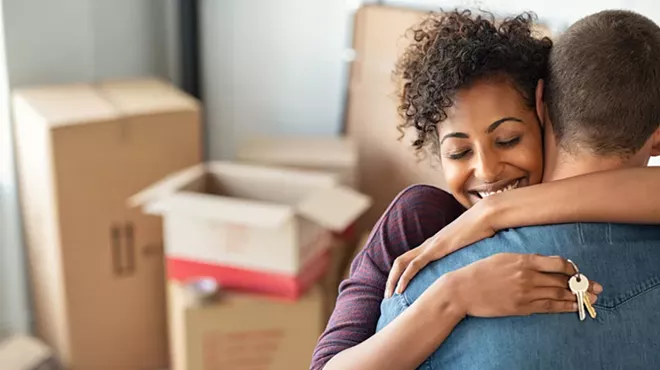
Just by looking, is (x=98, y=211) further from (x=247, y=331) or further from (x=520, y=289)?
(x=520, y=289)

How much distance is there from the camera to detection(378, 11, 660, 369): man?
2.86 ft

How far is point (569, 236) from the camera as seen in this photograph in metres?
0.92

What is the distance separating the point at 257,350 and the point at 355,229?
21.1 inches

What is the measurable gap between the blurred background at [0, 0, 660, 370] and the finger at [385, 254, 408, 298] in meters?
1.13

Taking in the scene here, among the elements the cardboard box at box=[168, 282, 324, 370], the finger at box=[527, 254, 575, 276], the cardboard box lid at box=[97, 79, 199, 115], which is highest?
the finger at box=[527, 254, 575, 276]

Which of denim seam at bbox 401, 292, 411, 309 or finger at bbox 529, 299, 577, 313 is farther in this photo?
denim seam at bbox 401, 292, 411, 309

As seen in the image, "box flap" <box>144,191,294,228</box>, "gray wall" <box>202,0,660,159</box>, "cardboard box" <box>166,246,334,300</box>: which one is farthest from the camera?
"gray wall" <box>202,0,660,159</box>

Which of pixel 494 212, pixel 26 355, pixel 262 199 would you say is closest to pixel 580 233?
pixel 494 212

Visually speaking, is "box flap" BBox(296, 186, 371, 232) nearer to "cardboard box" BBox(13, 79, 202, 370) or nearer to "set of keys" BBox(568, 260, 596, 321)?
"cardboard box" BBox(13, 79, 202, 370)

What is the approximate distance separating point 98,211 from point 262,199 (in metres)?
0.52

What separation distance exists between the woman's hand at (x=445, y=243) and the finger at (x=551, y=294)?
0.12 m

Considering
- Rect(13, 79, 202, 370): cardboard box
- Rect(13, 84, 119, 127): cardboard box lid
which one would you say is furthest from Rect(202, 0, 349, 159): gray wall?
Rect(13, 84, 119, 127): cardboard box lid

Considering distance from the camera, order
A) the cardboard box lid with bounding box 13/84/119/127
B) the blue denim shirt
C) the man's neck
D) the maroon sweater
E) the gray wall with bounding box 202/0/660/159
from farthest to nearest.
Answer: the gray wall with bounding box 202/0/660/159 < the cardboard box lid with bounding box 13/84/119/127 < the maroon sweater < the man's neck < the blue denim shirt

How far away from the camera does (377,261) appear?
1158 millimetres
